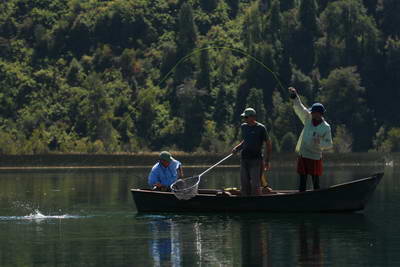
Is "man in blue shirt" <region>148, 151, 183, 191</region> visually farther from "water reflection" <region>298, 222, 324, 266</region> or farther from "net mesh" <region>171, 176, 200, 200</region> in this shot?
"water reflection" <region>298, 222, 324, 266</region>

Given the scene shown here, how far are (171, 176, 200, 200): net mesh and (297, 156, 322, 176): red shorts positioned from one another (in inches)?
118

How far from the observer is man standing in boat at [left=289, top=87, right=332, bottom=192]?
3272 cm

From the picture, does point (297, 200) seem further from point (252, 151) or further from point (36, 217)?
point (36, 217)

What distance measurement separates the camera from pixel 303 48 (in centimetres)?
14462

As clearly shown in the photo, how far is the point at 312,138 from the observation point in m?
32.9

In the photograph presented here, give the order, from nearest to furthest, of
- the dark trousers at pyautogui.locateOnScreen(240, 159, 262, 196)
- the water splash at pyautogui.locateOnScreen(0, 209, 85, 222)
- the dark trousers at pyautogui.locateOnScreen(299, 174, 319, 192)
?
the dark trousers at pyautogui.locateOnScreen(240, 159, 262, 196) < the dark trousers at pyautogui.locateOnScreen(299, 174, 319, 192) < the water splash at pyautogui.locateOnScreen(0, 209, 85, 222)

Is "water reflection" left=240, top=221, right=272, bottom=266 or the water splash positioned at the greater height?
the water splash

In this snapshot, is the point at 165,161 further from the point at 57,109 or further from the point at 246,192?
the point at 57,109

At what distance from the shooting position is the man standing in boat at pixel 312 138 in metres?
32.7

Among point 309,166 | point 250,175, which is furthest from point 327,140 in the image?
point 250,175

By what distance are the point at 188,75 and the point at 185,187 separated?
11084cm

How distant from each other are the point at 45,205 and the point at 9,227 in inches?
371

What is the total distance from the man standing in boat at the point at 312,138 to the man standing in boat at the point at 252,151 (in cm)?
105

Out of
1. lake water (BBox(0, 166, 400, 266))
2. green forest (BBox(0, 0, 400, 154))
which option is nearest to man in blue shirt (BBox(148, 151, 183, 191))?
lake water (BBox(0, 166, 400, 266))
